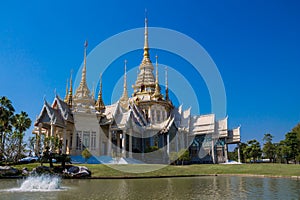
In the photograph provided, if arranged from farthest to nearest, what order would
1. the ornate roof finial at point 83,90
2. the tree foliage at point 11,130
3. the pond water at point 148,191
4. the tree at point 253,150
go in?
the tree at point 253,150 → the ornate roof finial at point 83,90 → the tree foliage at point 11,130 → the pond water at point 148,191

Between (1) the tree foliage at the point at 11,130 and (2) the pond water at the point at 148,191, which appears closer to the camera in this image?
(2) the pond water at the point at 148,191

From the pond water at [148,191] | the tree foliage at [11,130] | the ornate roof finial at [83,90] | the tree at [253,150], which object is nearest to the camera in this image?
the pond water at [148,191]

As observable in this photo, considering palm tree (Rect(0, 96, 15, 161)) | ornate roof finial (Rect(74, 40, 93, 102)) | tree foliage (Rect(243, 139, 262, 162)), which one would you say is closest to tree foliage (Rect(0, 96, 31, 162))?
palm tree (Rect(0, 96, 15, 161))

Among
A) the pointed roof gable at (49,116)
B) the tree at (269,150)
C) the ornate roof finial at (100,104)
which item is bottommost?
the tree at (269,150)

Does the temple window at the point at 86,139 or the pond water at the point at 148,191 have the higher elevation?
the temple window at the point at 86,139

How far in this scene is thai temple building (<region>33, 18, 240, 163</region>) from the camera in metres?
32.2

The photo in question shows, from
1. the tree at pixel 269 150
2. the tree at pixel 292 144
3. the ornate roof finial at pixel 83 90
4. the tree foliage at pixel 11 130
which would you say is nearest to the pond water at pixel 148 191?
the tree foliage at pixel 11 130

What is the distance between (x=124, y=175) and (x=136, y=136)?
16.8 m

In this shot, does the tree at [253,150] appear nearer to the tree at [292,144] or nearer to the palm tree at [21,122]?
the tree at [292,144]

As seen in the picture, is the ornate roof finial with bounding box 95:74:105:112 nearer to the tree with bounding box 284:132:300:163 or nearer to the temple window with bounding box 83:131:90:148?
the temple window with bounding box 83:131:90:148

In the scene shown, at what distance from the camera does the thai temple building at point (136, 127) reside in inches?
1266

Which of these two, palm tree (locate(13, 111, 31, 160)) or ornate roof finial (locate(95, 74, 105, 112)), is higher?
ornate roof finial (locate(95, 74, 105, 112))

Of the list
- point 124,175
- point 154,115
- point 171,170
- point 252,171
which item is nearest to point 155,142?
point 154,115

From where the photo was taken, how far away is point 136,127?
38.3m
